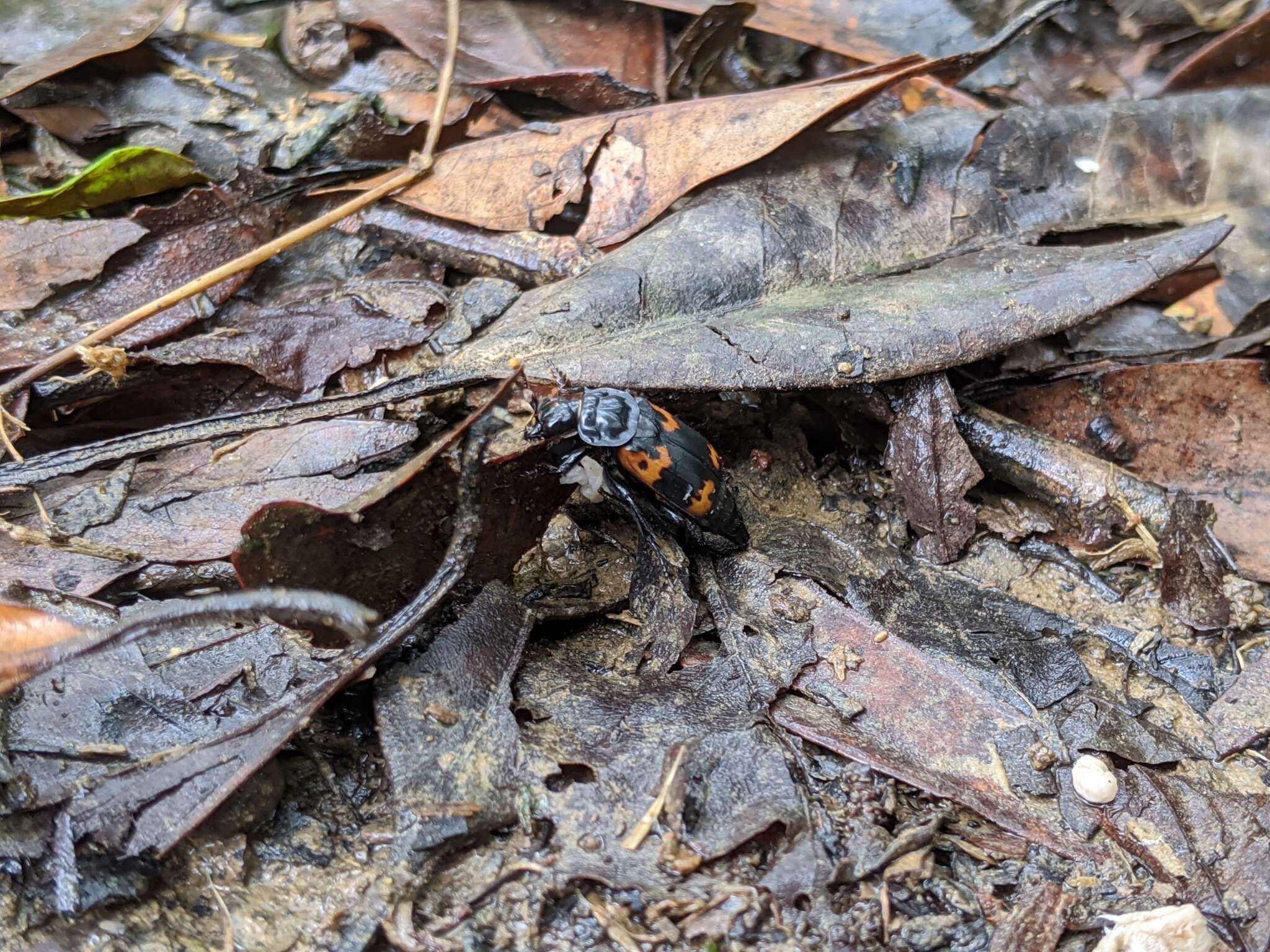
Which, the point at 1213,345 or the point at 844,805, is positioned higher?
the point at 1213,345

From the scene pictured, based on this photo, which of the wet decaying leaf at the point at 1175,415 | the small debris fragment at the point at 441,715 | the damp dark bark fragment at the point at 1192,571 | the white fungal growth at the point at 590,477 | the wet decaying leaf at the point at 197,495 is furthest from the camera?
the wet decaying leaf at the point at 1175,415

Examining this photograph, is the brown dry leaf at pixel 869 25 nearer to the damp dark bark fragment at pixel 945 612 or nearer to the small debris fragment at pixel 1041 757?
the damp dark bark fragment at pixel 945 612

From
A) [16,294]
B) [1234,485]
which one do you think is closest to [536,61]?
[16,294]

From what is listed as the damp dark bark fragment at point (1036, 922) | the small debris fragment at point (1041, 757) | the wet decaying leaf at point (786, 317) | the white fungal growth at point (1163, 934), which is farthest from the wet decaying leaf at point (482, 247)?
the white fungal growth at point (1163, 934)

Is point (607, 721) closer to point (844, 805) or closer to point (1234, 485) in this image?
point (844, 805)

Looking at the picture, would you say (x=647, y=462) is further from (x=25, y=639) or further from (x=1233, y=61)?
(x=1233, y=61)

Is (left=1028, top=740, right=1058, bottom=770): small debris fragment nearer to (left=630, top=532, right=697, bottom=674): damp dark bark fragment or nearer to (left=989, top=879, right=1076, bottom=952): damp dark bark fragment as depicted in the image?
(left=989, top=879, right=1076, bottom=952): damp dark bark fragment
